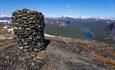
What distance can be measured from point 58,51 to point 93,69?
7457 millimetres

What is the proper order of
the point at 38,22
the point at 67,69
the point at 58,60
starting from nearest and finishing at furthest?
the point at 67,69 < the point at 58,60 < the point at 38,22

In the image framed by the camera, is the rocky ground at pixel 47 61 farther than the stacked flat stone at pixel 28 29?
No

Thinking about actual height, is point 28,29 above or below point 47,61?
above

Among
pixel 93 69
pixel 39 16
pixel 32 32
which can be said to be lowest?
pixel 93 69

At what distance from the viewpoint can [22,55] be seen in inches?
1373

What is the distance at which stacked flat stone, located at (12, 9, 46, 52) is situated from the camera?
116 feet

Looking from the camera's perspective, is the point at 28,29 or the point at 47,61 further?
the point at 28,29

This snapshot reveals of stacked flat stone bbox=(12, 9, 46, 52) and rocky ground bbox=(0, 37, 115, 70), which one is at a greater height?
stacked flat stone bbox=(12, 9, 46, 52)

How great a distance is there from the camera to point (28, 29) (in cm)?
3516

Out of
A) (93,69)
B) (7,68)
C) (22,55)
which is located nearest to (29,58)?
→ (22,55)

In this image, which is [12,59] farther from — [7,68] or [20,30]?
[20,30]

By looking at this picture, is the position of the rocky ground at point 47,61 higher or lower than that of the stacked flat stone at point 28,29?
lower

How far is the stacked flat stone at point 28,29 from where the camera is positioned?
35.2 m

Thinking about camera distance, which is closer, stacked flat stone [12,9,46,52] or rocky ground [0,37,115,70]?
rocky ground [0,37,115,70]
